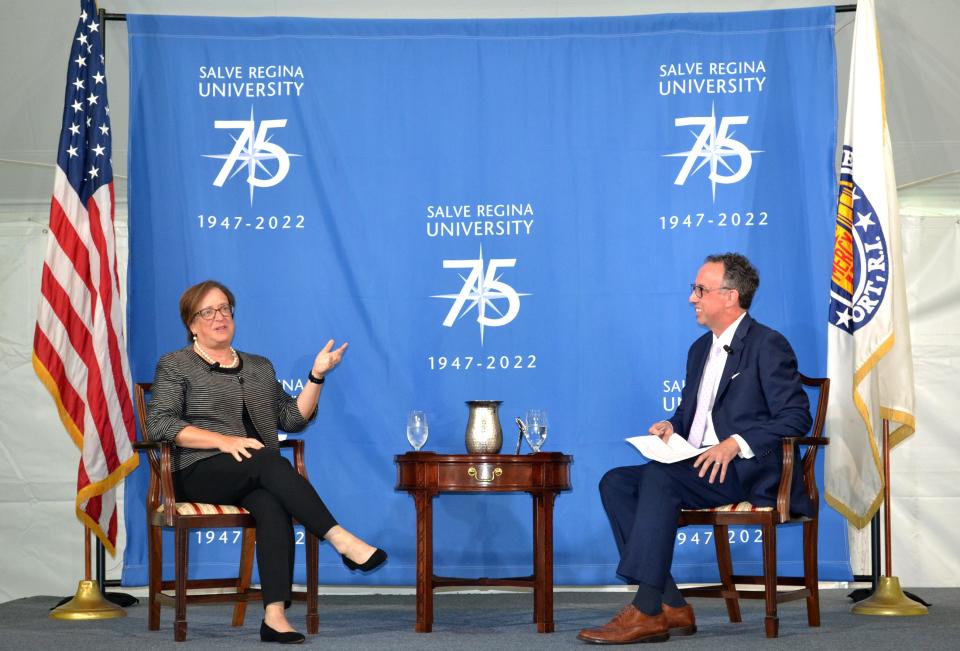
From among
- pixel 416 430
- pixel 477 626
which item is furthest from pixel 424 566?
pixel 416 430

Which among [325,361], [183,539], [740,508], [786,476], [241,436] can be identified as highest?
[325,361]

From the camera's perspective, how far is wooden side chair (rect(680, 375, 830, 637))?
3627 mm

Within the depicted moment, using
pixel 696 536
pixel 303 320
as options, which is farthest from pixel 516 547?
pixel 303 320

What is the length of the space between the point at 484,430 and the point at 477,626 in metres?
0.72

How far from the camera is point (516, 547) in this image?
4719 mm

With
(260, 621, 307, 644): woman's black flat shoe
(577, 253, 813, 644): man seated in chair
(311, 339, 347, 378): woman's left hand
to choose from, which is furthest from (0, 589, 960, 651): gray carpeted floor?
(311, 339, 347, 378): woman's left hand

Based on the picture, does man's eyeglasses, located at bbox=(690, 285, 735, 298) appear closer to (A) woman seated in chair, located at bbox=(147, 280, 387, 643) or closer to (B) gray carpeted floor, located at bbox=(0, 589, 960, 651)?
(B) gray carpeted floor, located at bbox=(0, 589, 960, 651)

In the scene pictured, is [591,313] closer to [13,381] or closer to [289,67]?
[289,67]

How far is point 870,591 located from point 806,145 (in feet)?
6.31

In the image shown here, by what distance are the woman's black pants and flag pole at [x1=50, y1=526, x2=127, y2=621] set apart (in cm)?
74

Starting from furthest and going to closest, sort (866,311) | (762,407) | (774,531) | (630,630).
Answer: (866,311)
(762,407)
(774,531)
(630,630)

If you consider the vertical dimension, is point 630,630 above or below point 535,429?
below

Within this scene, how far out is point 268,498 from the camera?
3717 millimetres

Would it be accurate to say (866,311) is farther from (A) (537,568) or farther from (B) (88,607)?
(B) (88,607)
